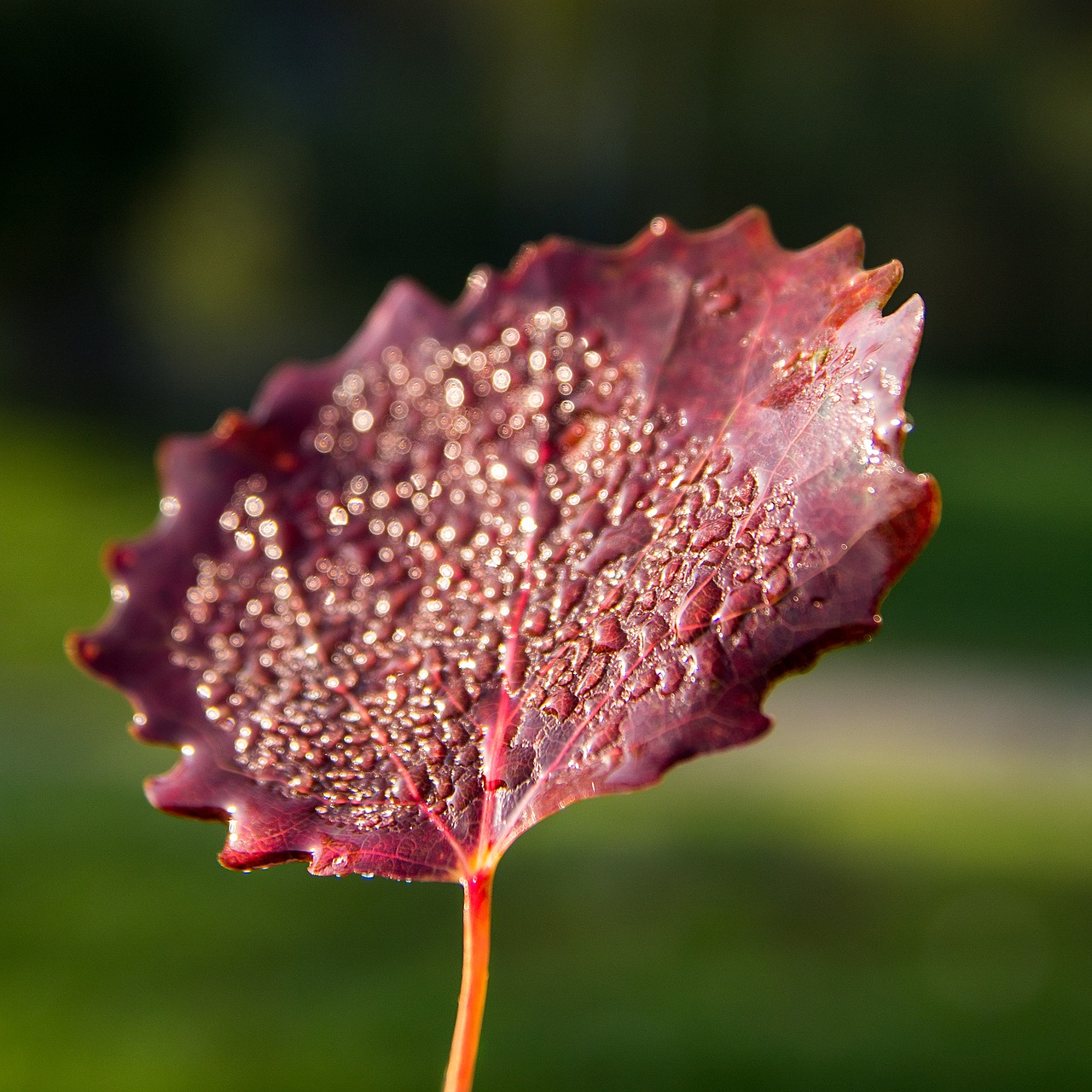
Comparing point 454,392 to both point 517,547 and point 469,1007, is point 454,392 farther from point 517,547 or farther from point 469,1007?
point 469,1007

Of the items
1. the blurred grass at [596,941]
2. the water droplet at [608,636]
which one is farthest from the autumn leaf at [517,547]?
the blurred grass at [596,941]

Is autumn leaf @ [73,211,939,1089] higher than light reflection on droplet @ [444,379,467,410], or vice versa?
light reflection on droplet @ [444,379,467,410]

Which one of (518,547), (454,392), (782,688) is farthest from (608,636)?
(782,688)

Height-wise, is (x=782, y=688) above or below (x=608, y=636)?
above

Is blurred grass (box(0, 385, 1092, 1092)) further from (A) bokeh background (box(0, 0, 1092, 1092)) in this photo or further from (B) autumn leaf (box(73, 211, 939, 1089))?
(B) autumn leaf (box(73, 211, 939, 1089))

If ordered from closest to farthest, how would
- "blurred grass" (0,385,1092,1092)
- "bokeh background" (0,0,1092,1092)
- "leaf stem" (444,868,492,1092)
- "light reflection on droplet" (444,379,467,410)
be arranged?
"leaf stem" (444,868,492,1092) → "light reflection on droplet" (444,379,467,410) → "blurred grass" (0,385,1092,1092) → "bokeh background" (0,0,1092,1092)

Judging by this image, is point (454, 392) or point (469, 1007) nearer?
point (469, 1007)

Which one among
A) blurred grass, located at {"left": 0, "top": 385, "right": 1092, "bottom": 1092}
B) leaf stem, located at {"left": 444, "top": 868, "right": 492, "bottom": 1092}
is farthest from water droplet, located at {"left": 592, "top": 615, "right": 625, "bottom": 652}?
blurred grass, located at {"left": 0, "top": 385, "right": 1092, "bottom": 1092}

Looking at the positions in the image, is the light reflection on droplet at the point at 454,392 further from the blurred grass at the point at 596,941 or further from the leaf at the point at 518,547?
the blurred grass at the point at 596,941
